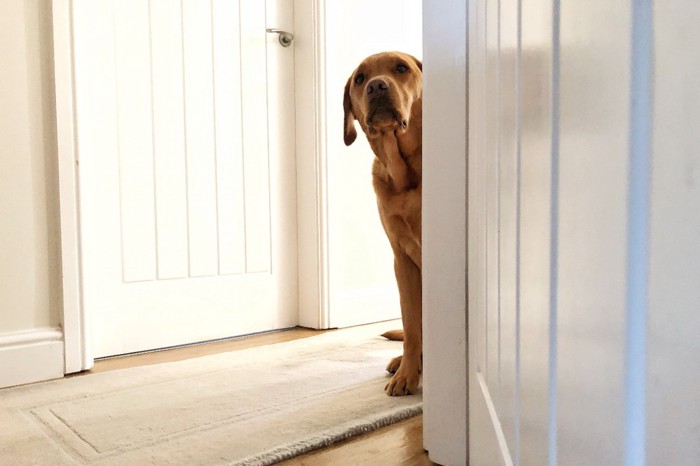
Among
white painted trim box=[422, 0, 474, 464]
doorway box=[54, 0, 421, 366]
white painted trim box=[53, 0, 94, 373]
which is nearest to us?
white painted trim box=[422, 0, 474, 464]

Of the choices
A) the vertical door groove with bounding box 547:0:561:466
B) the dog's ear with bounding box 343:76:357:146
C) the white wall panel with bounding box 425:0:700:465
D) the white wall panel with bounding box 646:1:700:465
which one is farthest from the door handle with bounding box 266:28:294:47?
the white wall panel with bounding box 646:1:700:465

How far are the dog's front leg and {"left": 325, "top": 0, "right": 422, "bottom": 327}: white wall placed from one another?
849 mm

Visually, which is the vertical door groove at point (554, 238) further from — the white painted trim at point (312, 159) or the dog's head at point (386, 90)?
the white painted trim at point (312, 159)

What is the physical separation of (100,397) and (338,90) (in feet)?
5.00

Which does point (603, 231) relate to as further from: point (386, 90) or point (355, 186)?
point (355, 186)

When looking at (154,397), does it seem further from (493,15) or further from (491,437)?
(493,15)

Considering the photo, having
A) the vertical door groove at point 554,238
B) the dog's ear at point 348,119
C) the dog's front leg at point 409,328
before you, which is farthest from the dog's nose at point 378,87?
the vertical door groove at point 554,238

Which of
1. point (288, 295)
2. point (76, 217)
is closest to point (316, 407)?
point (76, 217)

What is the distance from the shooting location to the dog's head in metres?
1.68

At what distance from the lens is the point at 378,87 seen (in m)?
1.68

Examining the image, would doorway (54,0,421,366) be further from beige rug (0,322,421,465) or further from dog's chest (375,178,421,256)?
dog's chest (375,178,421,256)

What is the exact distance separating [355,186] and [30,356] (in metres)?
1.42

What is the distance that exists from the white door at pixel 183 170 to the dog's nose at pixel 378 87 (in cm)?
80

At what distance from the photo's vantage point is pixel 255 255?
2.37 m
